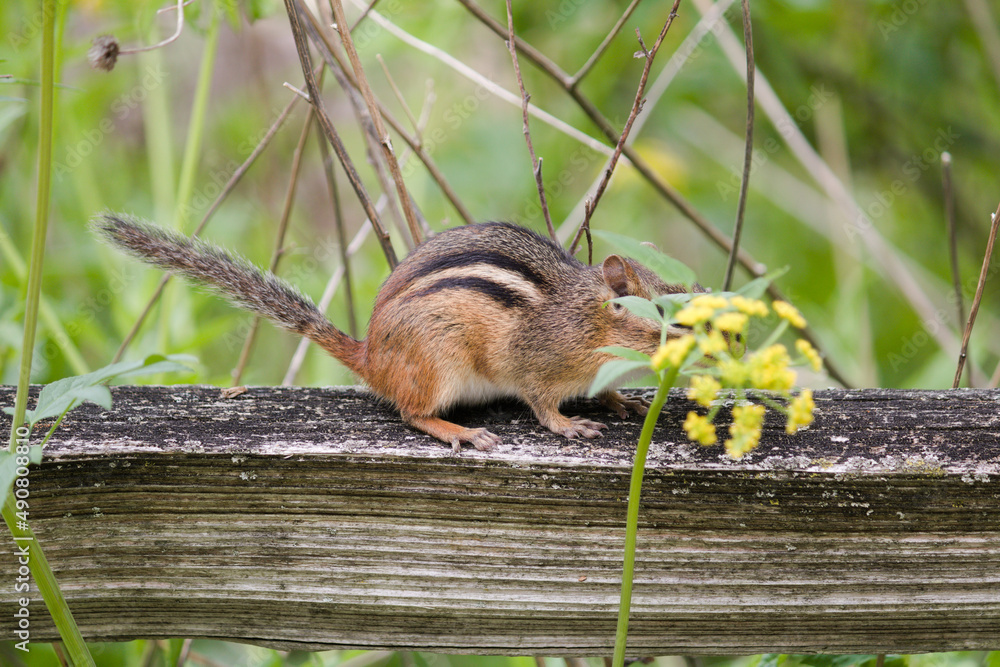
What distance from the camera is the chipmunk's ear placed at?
235 cm

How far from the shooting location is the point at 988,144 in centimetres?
414

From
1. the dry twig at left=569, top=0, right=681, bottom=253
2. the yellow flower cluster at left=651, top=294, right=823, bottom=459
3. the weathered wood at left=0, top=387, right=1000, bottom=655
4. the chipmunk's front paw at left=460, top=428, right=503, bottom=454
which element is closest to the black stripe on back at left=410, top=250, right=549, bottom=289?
the dry twig at left=569, top=0, right=681, bottom=253

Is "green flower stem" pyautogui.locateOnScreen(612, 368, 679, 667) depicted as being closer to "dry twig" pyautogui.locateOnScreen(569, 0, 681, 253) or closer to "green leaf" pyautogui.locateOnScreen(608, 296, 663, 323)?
"green leaf" pyautogui.locateOnScreen(608, 296, 663, 323)

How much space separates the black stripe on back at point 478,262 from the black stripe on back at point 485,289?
50 millimetres

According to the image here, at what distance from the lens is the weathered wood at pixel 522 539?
4.51 feet

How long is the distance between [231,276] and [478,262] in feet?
2.04

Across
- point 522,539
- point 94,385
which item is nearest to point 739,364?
point 522,539

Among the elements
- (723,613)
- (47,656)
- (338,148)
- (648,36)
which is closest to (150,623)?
(723,613)

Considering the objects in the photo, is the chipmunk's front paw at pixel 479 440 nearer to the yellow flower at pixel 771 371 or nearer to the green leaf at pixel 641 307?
the green leaf at pixel 641 307

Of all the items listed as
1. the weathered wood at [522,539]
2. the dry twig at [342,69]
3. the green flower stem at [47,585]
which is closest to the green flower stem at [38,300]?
the green flower stem at [47,585]

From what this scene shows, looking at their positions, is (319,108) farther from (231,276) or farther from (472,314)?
(472,314)

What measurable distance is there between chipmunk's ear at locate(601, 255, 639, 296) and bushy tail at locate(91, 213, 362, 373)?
692 mm

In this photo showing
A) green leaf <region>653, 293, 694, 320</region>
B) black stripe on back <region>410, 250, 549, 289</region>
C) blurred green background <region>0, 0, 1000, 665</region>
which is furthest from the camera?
blurred green background <region>0, 0, 1000, 665</region>

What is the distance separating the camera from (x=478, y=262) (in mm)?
2297
